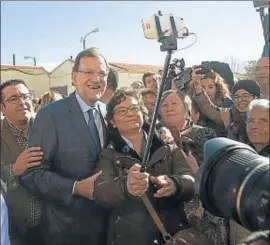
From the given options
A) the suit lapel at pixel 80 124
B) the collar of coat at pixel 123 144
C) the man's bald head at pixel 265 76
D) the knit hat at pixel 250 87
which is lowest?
the collar of coat at pixel 123 144

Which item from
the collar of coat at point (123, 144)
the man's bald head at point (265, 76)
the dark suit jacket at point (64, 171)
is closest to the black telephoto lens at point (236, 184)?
the man's bald head at point (265, 76)

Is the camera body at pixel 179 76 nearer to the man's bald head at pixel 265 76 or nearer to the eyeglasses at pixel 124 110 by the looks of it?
the eyeglasses at pixel 124 110

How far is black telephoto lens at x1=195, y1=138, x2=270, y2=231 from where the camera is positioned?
52.7 inches

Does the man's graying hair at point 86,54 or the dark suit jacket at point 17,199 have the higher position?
the man's graying hair at point 86,54

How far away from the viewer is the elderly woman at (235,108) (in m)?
3.06

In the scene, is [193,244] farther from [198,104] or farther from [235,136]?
[198,104]

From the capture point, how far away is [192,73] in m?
4.20

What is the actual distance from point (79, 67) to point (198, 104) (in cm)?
132

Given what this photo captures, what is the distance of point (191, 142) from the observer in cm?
313

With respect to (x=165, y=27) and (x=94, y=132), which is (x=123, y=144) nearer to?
(x=94, y=132)

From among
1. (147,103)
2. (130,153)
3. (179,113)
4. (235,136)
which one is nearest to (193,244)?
(130,153)

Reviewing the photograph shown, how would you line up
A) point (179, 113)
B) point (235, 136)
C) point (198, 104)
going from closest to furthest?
point (235, 136) → point (179, 113) → point (198, 104)

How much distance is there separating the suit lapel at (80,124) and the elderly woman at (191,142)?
0.58m

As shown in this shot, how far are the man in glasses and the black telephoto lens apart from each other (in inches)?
53.9
